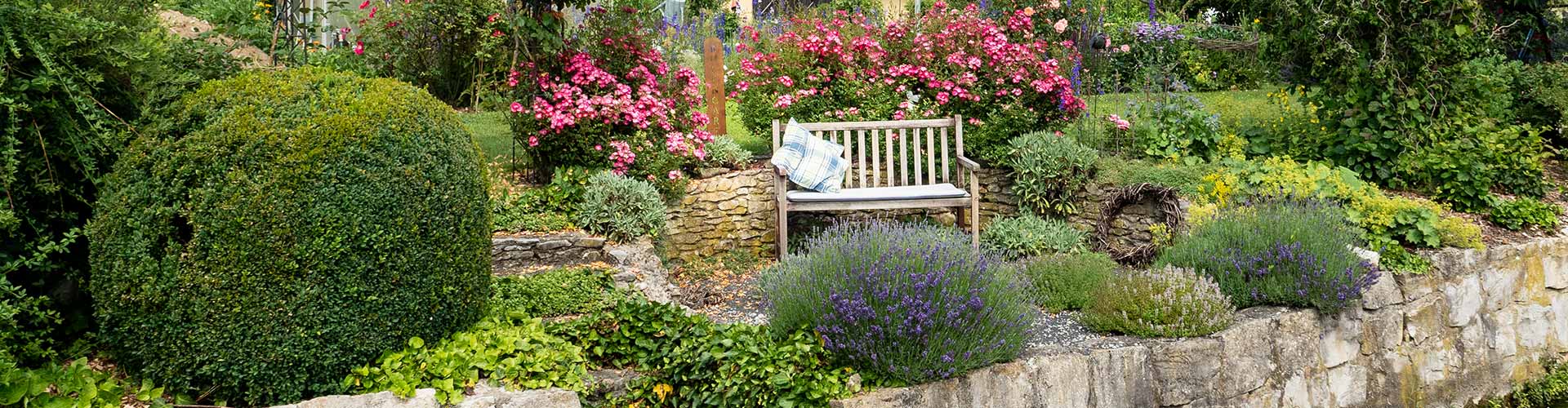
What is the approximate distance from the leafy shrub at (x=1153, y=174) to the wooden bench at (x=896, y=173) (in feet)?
2.63

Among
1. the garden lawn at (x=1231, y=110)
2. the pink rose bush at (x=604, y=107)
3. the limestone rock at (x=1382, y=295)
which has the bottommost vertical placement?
the limestone rock at (x=1382, y=295)

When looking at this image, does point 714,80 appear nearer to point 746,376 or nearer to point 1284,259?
point 1284,259

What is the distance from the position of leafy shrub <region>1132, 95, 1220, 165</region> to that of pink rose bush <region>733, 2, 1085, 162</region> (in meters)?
0.50

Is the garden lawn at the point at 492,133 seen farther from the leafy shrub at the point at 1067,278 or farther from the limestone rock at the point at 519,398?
the limestone rock at the point at 519,398

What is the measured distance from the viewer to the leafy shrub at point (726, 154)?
23.1 ft

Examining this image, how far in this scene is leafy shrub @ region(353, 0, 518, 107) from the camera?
924 cm

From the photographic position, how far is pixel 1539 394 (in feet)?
19.7

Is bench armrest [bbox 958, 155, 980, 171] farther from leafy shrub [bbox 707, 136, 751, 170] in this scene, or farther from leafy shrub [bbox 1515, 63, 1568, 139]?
leafy shrub [bbox 1515, 63, 1568, 139]

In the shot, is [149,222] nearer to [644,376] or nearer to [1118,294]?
[644,376]

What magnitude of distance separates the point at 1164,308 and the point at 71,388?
13.0ft

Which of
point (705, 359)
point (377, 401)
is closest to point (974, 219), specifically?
point (705, 359)

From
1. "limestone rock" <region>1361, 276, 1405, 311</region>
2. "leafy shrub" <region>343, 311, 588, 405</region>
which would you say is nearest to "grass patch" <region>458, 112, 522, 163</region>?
"leafy shrub" <region>343, 311, 588, 405</region>

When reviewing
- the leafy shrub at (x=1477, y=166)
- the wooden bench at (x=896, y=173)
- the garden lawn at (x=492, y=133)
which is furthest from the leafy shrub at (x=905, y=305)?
the leafy shrub at (x=1477, y=166)

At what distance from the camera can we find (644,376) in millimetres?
4027
